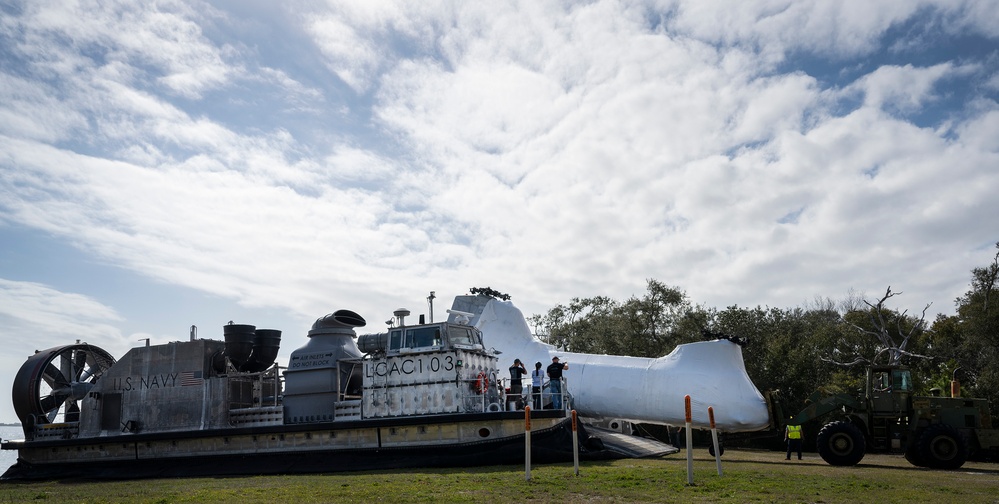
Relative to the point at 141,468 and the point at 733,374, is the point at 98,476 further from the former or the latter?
the point at 733,374

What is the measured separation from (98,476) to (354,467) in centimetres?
897

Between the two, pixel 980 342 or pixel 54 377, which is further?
pixel 980 342

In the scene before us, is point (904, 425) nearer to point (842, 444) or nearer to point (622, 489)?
point (842, 444)

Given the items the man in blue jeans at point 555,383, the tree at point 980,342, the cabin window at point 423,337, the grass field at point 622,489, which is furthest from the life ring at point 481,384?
the tree at point 980,342

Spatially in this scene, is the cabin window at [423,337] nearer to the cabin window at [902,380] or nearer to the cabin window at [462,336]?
the cabin window at [462,336]

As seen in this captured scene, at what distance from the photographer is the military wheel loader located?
17500 millimetres

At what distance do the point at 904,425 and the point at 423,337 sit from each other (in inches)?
488

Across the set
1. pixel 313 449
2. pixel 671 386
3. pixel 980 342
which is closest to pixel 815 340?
pixel 980 342

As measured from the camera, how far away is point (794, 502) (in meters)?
9.80

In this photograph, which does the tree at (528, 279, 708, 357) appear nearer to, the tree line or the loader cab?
the tree line

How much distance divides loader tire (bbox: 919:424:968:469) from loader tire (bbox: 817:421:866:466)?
1321 millimetres

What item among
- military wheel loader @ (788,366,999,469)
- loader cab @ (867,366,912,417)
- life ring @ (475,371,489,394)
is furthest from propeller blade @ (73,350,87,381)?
loader cab @ (867,366,912,417)

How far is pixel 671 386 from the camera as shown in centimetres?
2398

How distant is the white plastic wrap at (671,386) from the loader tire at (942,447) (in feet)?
18.2
